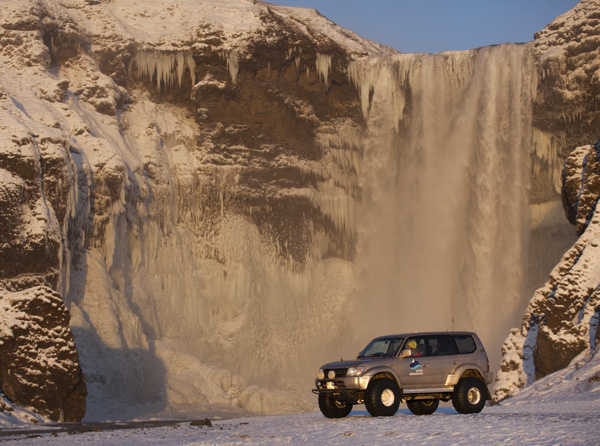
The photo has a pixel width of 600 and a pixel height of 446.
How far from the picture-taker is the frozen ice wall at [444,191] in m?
58.5

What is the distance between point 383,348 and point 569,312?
12864mm

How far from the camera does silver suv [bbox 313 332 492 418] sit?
17953 mm

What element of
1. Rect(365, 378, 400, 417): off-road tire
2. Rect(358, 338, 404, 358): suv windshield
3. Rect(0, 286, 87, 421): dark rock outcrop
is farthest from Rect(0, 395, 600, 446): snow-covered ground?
Rect(0, 286, 87, 421): dark rock outcrop

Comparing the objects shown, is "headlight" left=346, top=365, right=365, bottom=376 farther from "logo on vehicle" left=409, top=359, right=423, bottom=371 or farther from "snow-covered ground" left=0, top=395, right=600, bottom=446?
"logo on vehicle" left=409, top=359, right=423, bottom=371

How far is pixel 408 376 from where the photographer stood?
18.4 meters

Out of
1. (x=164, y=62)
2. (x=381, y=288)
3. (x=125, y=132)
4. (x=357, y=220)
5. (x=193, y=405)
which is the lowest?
(x=193, y=405)

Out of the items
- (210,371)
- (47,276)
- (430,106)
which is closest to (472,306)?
(430,106)

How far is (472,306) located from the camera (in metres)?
58.2

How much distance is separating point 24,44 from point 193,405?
79.4ft

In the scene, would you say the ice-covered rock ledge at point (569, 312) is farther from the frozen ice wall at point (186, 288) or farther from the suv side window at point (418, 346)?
the frozen ice wall at point (186, 288)

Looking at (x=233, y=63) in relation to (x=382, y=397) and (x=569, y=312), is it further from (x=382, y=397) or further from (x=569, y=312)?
(x=382, y=397)

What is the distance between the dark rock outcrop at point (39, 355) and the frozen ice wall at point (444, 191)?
28912 millimetres

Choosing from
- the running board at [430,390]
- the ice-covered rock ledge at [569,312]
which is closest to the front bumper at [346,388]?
the running board at [430,390]

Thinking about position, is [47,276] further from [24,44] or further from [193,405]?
[24,44]
